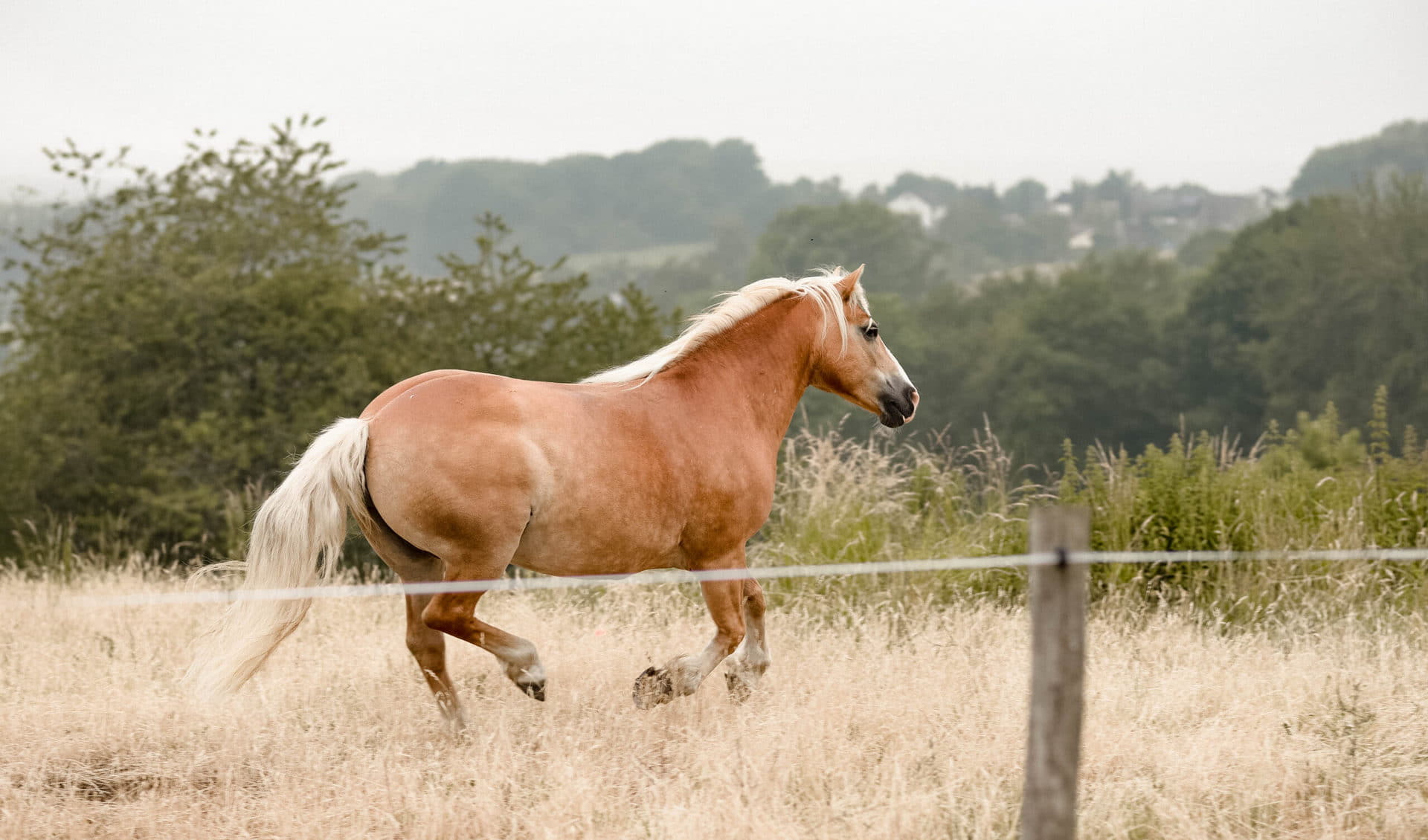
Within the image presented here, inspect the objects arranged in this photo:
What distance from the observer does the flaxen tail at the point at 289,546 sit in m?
4.91

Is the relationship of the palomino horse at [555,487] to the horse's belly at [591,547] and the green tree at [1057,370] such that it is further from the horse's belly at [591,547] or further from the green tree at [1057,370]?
the green tree at [1057,370]

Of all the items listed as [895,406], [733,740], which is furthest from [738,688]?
[895,406]

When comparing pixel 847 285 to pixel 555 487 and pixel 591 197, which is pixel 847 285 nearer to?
pixel 555 487

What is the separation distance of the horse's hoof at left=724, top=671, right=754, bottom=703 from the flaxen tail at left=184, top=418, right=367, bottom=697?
1.89 m

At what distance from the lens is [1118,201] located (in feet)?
500

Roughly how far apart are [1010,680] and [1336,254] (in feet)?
163

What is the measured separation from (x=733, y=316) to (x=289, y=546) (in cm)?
231

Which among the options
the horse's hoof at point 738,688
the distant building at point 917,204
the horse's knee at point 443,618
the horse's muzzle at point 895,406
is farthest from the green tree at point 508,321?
the distant building at point 917,204

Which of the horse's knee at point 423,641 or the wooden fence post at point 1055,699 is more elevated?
the wooden fence post at point 1055,699

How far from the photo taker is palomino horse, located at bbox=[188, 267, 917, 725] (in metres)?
4.89

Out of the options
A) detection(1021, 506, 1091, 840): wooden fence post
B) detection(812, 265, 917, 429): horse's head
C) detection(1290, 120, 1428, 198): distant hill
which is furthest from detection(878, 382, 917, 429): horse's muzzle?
detection(1290, 120, 1428, 198): distant hill

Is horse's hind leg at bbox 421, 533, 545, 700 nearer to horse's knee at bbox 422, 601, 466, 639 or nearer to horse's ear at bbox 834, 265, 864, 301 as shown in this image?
horse's knee at bbox 422, 601, 466, 639

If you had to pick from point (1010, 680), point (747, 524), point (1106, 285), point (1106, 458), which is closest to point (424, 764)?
point (747, 524)

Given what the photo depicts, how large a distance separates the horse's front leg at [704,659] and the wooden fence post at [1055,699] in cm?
241
